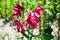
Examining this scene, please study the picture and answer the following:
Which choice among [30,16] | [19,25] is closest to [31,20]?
[30,16]

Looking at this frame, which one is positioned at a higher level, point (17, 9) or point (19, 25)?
point (17, 9)

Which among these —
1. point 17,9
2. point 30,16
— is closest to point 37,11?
point 30,16

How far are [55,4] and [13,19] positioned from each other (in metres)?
0.48

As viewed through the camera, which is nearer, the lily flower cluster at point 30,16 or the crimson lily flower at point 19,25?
the lily flower cluster at point 30,16

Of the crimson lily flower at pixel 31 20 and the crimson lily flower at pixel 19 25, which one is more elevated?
the crimson lily flower at pixel 31 20

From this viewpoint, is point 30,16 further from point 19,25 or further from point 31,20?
point 19,25

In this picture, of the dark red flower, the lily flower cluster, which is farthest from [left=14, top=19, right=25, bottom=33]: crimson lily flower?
the dark red flower

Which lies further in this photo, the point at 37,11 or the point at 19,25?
the point at 19,25

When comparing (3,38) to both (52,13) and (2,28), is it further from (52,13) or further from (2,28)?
(52,13)

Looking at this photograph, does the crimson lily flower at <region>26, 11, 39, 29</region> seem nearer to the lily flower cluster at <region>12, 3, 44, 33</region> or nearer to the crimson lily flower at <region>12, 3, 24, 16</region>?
the lily flower cluster at <region>12, 3, 44, 33</region>

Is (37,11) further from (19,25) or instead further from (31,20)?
(19,25)

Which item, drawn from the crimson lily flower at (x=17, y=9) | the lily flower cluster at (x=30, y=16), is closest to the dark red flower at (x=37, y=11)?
the lily flower cluster at (x=30, y=16)

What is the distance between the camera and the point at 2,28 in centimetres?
360

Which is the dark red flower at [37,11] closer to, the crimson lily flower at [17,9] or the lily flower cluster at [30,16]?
the lily flower cluster at [30,16]
